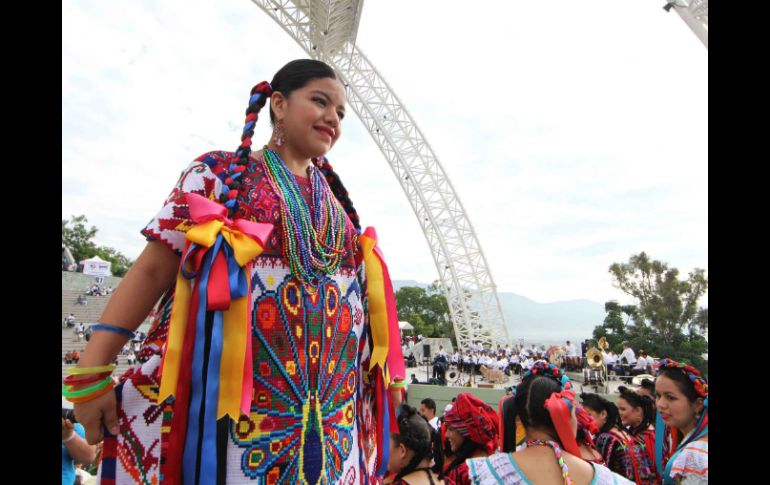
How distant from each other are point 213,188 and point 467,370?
19.1 meters

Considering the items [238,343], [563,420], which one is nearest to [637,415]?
[563,420]

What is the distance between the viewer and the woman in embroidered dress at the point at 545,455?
6.90ft

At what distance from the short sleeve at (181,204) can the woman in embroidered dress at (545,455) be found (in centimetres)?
167

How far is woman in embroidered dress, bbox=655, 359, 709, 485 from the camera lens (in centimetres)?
254

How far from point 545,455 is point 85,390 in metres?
1.84

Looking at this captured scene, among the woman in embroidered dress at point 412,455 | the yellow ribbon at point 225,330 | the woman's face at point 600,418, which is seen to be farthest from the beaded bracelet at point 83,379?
the woman's face at point 600,418

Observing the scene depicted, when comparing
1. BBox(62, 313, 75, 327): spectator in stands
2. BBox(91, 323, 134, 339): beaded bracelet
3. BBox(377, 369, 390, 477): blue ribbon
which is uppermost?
BBox(91, 323, 134, 339): beaded bracelet

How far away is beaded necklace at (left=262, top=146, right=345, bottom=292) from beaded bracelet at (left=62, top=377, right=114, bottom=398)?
520mm

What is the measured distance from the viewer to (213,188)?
139 cm

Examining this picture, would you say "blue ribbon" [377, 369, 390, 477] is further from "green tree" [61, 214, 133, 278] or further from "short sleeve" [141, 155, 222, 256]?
"green tree" [61, 214, 133, 278]

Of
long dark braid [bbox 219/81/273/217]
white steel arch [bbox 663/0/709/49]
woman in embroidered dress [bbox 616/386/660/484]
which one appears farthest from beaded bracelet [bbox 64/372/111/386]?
white steel arch [bbox 663/0/709/49]

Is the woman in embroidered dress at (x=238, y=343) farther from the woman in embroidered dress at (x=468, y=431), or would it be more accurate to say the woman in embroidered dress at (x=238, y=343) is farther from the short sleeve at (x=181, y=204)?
the woman in embroidered dress at (x=468, y=431)
